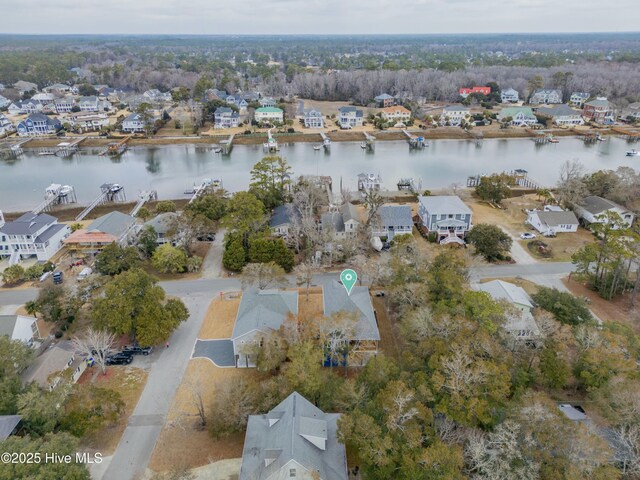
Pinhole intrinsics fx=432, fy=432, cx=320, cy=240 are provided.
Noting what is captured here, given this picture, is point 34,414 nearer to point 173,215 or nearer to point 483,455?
point 483,455

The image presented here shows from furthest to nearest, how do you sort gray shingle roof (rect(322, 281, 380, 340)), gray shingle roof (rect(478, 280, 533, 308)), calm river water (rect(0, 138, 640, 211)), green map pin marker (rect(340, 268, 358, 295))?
calm river water (rect(0, 138, 640, 211))
green map pin marker (rect(340, 268, 358, 295))
gray shingle roof (rect(478, 280, 533, 308))
gray shingle roof (rect(322, 281, 380, 340))

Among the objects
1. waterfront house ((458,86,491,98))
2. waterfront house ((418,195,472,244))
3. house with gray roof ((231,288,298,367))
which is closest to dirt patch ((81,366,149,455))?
house with gray roof ((231,288,298,367))

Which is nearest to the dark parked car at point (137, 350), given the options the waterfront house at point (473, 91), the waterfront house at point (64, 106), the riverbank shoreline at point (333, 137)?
the riverbank shoreline at point (333, 137)

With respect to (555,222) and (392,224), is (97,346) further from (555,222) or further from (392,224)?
(555,222)

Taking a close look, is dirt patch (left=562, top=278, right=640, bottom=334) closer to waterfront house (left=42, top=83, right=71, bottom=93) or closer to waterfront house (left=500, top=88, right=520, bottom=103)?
waterfront house (left=500, top=88, right=520, bottom=103)

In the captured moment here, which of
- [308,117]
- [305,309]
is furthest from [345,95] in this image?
[305,309]

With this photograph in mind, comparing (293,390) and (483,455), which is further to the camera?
(293,390)
